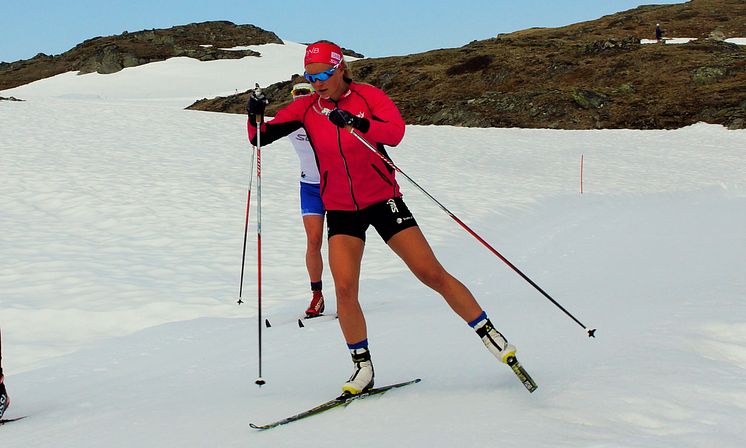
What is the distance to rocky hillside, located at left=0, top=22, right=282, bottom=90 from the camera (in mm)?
79500

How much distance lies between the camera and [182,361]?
6188 mm

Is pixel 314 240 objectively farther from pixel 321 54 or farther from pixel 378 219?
pixel 321 54

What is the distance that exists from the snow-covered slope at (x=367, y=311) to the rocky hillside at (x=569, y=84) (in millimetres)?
15966

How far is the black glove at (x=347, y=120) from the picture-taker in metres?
4.17

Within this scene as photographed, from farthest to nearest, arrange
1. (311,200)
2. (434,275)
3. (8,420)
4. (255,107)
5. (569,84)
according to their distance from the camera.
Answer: (569,84)
(311,200)
(255,107)
(8,420)
(434,275)

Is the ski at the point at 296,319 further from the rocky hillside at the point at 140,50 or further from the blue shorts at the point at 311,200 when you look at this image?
the rocky hillside at the point at 140,50

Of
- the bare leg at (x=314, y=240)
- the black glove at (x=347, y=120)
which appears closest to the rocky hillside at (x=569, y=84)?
the bare leg at (x=314, y=240)

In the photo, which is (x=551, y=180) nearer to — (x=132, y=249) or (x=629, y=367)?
(x=132, y=249)

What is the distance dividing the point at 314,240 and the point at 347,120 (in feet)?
11.3

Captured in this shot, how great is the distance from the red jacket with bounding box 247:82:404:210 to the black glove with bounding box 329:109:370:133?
0.55 ft

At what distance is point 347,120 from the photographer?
4.16 meters

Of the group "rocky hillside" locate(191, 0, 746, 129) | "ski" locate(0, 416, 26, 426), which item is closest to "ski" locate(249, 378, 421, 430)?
"ski" locate(0, 416, 26, 426)

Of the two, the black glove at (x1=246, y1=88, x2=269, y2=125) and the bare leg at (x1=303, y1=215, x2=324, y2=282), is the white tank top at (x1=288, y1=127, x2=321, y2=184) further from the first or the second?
the black glove at (x1=246, y1=88, x2=269, y2=125)

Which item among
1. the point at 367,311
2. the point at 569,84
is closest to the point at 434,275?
the point at 367,311
